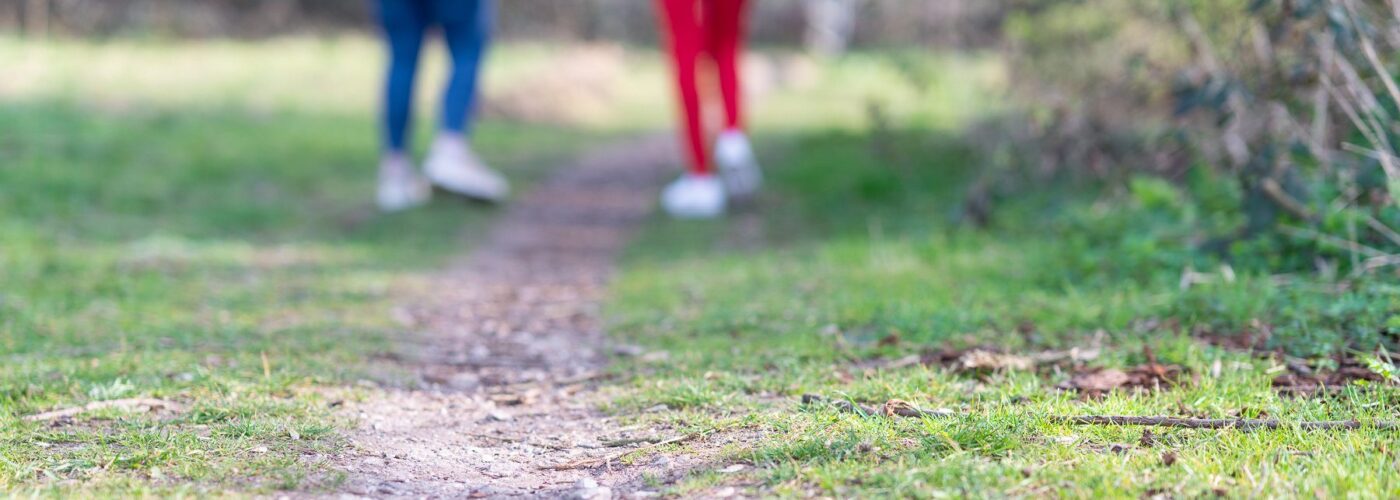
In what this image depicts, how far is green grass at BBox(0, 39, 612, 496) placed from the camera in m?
2.32

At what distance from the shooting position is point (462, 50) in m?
5.90

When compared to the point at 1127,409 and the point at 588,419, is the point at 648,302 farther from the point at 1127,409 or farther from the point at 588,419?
the point at 1127,409

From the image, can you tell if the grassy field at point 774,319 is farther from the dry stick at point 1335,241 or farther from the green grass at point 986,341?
the dry stick at point 1335,241

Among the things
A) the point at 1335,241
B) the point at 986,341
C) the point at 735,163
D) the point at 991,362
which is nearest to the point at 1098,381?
the point at 991,362

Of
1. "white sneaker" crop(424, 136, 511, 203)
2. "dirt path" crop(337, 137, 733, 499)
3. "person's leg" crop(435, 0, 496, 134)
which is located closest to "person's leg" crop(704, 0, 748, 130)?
"dirt path" crop(337, 137, 733, 499)

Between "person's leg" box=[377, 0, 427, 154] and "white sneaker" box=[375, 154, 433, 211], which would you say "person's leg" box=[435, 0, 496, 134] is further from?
"white sneaker" box=[375, 154, 433, 211]

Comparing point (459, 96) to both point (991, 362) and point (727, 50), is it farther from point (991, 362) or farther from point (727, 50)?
point (991, 362)

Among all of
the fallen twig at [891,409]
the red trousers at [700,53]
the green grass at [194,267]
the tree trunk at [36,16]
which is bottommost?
the fallen twig at [891,409]

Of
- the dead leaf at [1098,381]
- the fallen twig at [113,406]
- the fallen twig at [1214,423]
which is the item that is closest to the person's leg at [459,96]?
the fallen twig at [113,406]

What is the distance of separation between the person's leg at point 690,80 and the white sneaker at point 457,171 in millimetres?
1010

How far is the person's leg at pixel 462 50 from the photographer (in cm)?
578

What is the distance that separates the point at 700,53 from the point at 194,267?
284 cm

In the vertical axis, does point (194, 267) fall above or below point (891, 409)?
above

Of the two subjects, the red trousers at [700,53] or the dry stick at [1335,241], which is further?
the red trousers at [700,53]
